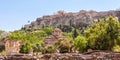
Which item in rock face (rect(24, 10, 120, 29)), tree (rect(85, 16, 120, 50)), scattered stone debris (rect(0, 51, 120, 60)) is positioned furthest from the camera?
rock face (rect(24, 10, 120, 29))

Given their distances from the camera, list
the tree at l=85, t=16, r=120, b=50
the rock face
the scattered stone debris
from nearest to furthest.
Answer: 1. the scattered stone debris
2. the tree at l=85, t=16, r=120, b=50
3. the rock face

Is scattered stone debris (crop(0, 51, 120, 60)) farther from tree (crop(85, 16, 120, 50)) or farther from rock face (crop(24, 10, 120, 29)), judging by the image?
rock face (crop(24, 10, 120, 29))

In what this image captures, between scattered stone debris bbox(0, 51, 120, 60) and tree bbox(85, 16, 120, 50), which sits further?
tree bbox(85, 16, 120, 50)

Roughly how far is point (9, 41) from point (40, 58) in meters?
37.5

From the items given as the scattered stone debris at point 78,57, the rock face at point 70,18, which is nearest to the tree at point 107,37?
the scattered stone debris at point 78,57

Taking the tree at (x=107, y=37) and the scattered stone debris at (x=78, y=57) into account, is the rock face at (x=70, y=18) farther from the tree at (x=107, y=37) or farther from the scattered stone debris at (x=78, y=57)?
the scattered stone debris at (x=78, y=57)

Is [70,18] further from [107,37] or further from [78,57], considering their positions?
[78,57]

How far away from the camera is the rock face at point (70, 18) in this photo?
11900cm

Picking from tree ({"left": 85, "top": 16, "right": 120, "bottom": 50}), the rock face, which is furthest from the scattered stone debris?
the rock face

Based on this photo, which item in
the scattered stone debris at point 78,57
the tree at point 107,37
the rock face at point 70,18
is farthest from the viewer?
the rock face at point 70,18

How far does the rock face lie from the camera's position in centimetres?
11900

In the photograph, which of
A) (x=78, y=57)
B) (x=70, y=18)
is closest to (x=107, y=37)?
(x=78, y=57)

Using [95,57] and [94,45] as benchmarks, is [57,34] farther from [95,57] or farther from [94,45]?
[95,57]

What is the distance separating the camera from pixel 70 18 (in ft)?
411
